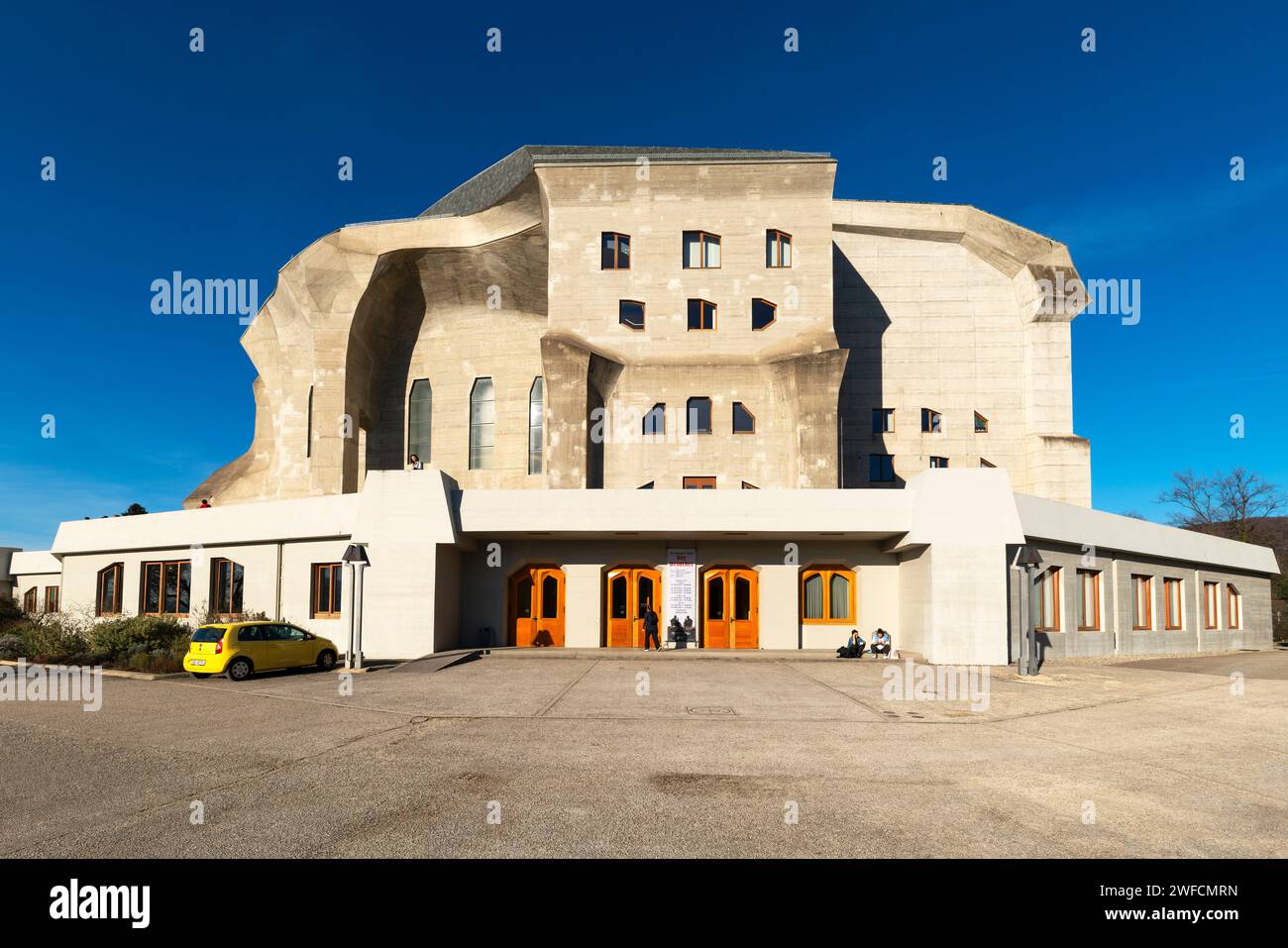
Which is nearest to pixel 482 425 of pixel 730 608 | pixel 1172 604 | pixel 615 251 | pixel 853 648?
pixel 615 251

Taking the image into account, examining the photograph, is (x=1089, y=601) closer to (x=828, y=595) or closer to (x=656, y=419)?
(x=828, y=595)

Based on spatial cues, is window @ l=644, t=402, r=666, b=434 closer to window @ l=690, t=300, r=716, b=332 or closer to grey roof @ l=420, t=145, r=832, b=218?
window @ l=690, t=300, r=716, b=332

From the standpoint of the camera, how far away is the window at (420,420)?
3594 centimetres

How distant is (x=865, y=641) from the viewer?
80.0 feet

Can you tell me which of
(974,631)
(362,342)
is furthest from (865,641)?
(362,342)

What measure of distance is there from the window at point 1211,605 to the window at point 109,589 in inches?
1660

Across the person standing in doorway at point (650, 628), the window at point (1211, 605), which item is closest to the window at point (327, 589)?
the person standing in doorway at point (650, 628)

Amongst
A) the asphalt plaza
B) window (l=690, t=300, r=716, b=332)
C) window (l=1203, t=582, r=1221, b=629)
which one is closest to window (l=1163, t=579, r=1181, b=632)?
window (l=1203, t=582, r=1221, b=629)

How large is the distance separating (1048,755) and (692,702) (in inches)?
246

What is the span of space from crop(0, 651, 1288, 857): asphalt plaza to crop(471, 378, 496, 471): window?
1921 centimetres

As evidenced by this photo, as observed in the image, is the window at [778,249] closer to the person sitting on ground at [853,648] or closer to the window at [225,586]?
the person sitting on ground at [853,648]

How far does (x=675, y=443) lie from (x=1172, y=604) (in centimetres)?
1940

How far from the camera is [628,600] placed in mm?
25062

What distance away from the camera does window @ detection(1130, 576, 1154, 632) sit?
26719 millimetres
